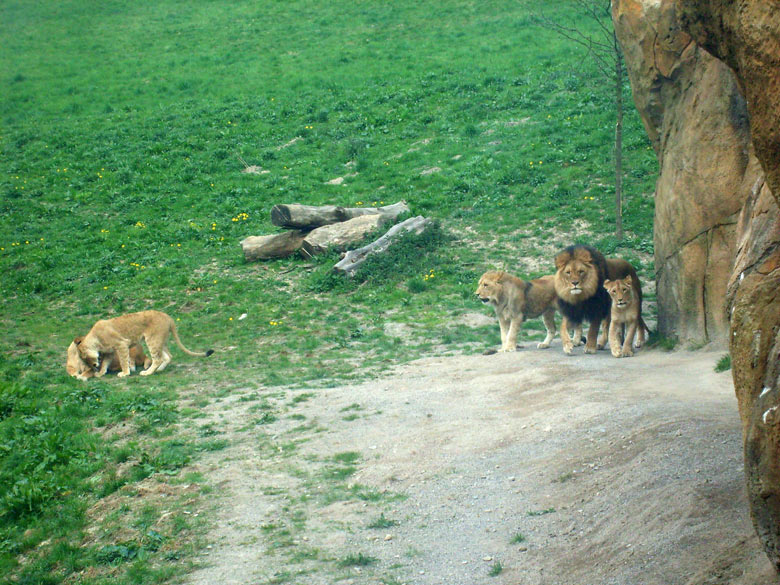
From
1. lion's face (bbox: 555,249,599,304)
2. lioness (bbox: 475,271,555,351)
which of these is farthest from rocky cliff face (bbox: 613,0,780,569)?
lioness (bbox: 475,271,555,351)

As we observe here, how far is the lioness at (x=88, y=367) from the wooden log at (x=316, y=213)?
5.12 metres

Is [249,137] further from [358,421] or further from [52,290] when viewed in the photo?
[358,421]

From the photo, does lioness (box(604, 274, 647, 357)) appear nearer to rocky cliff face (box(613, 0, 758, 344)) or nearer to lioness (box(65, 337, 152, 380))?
rocky cliff face (box(613, 0, 758, 344))

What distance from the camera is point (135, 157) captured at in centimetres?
2502

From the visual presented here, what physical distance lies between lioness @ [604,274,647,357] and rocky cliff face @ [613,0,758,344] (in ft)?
1.12

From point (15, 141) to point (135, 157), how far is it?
4921 mm

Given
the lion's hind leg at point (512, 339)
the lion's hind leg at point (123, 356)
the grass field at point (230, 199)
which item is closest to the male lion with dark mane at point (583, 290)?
the lion's hind leg at point (512, 339)

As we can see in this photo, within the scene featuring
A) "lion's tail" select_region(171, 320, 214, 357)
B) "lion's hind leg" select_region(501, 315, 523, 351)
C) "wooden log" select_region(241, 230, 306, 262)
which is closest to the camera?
"lion's hind leg" select_region(501, 315, 523, 351)

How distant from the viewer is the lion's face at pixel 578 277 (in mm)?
11617

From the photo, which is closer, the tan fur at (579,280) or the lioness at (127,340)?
the tan fur at (579,280)

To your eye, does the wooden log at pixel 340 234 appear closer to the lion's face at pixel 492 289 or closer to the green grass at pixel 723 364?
the lion's face at pixel 492 289

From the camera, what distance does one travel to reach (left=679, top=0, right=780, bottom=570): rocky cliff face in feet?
12.8

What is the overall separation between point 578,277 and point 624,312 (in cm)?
77

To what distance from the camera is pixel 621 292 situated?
11.2m
